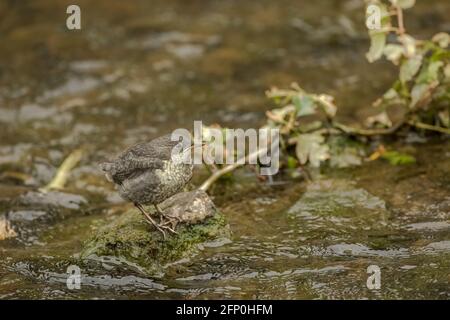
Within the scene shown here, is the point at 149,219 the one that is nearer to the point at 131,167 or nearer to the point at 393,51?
the point at 131,167

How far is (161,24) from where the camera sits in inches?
461

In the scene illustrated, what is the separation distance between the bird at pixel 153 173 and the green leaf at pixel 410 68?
94.3 inches

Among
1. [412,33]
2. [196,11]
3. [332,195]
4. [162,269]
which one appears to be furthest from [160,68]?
[162,269]

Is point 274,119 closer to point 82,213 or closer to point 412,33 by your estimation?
point 82,213

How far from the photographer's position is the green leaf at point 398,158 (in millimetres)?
7098

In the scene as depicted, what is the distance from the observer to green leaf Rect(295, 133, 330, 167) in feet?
22.7

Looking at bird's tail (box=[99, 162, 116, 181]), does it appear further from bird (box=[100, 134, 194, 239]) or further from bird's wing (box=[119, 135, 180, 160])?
bird's wing (box=[119, 135, 180, 160])

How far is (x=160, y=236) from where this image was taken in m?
5.51

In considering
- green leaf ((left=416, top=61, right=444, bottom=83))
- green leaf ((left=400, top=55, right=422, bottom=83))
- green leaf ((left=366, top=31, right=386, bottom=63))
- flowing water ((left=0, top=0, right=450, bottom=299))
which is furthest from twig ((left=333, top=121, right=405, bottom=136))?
green leaf ((left=366, top=31, right=386, bottom=63))

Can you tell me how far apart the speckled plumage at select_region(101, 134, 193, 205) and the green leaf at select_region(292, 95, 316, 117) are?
1.87 m

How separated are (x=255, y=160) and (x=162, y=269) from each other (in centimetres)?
197

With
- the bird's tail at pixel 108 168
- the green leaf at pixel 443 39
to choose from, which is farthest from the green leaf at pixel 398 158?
the bird's tail at pixel 108 168

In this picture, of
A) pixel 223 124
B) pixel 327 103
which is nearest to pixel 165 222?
pixel 327 103

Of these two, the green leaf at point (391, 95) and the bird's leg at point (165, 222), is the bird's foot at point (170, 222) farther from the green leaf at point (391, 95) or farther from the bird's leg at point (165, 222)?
the green leaf at point (391, 95)
